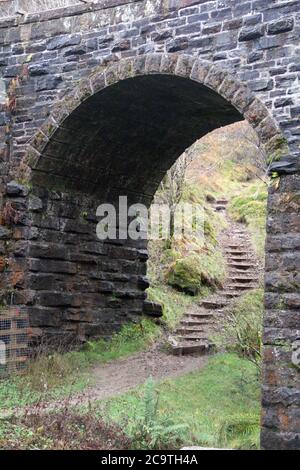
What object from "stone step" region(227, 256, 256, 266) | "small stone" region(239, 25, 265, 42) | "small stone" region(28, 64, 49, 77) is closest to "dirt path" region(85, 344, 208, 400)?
"small stone" region(28, 64, 49, 77)

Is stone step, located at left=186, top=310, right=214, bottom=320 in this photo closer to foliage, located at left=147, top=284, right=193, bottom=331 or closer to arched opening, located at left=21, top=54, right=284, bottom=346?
foliage, located at left=147, top=284, right=193, bottom=331

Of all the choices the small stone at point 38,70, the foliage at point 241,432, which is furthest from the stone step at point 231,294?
the foliage at point 241,432

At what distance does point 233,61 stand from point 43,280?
511 cm

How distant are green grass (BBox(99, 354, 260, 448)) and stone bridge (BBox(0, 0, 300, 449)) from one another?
0.61 meters

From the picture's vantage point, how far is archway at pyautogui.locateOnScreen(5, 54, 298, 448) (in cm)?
1118

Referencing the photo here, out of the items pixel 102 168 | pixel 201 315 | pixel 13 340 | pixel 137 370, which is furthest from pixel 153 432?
pixel 201 315

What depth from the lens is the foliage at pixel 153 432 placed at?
303 inches

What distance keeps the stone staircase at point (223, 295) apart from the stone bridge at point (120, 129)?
4.30 feet

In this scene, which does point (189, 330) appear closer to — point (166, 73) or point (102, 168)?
point (102, 168)

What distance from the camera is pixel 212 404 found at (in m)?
10.4

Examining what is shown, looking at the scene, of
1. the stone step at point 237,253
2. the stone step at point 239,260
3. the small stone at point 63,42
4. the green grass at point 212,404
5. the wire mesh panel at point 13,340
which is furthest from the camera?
the stone step at point 237,253

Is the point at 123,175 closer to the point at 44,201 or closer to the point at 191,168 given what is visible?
the point at 44,201

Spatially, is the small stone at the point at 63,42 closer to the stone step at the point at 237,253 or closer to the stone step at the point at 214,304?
the stone step at the point at 214,304
